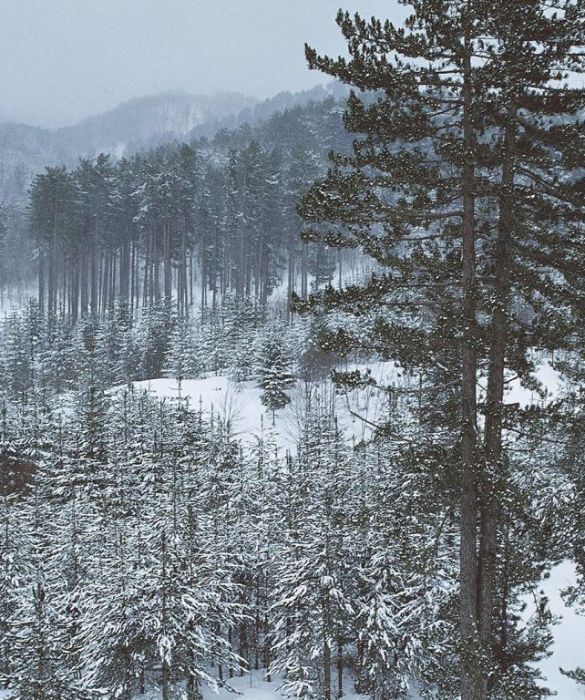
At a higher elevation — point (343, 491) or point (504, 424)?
point (504, 424)

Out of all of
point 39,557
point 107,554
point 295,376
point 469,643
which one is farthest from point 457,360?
point 295,376

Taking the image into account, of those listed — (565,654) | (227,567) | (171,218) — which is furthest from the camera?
(171,218)

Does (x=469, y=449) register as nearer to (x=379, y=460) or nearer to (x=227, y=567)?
(x=379, y=460)

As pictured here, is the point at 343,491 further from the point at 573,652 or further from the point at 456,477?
the point at 456,477

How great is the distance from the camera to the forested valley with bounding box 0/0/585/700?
8.49 m

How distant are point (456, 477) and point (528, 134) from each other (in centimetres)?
581

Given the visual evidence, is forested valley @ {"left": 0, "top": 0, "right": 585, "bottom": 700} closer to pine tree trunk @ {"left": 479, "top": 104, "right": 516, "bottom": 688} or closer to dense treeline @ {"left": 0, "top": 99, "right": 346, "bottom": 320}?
pine tree trunk @ {"left": 479, "top": 104, "right": 516, "bottom": 688}

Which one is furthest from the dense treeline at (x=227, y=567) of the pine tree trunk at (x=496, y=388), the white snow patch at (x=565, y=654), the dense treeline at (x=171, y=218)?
the dense treeline at (x=171, y=218)

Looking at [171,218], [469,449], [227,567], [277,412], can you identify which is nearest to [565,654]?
[227,567]

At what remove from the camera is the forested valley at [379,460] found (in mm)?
8492

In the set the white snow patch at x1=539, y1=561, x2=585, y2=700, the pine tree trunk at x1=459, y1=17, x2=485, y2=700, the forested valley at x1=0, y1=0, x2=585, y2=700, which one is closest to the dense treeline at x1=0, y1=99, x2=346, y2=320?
the forested valley at x1=0, y1=0, x2=585, y2=700

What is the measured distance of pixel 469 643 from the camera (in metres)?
8.36

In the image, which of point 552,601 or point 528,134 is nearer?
point 528,134

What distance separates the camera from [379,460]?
22.4 m
